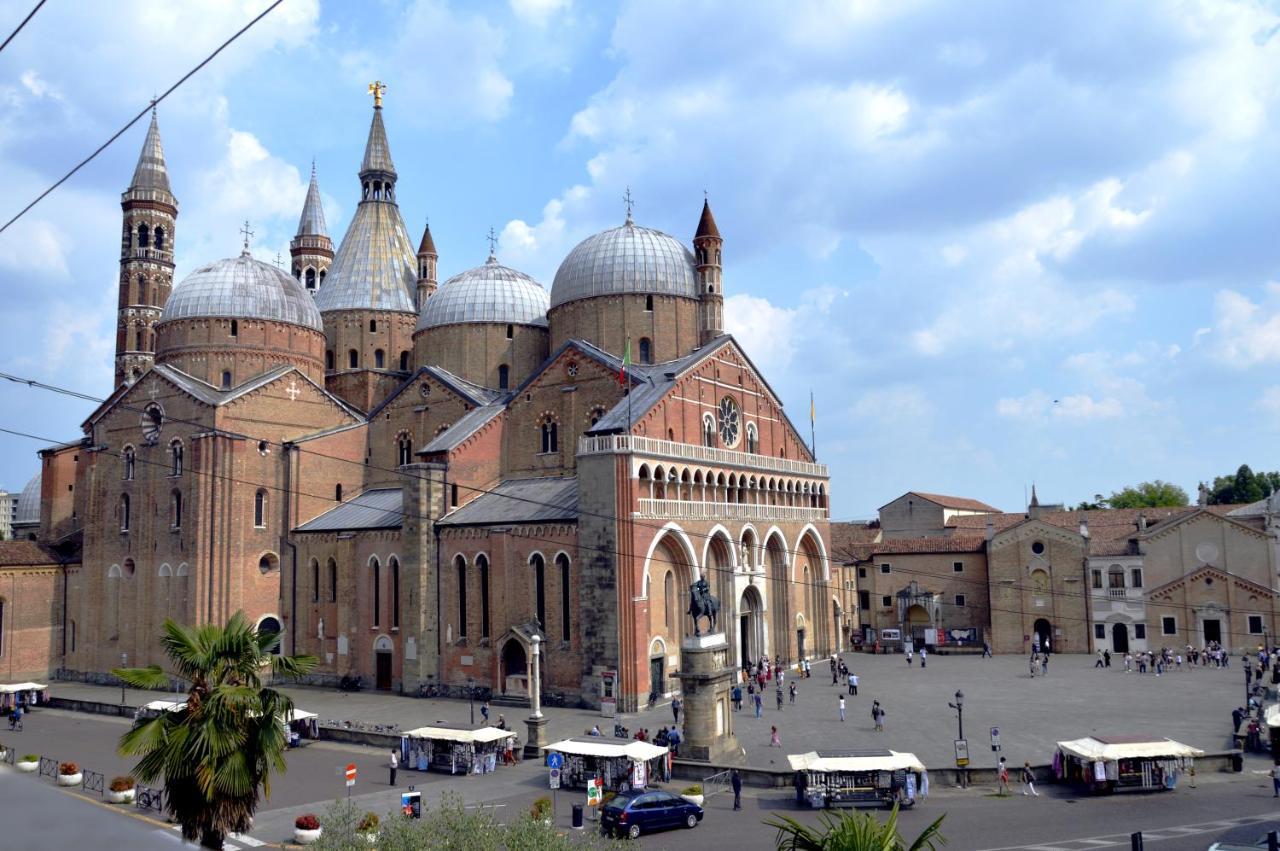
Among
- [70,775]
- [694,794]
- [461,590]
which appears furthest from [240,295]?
[694,794]

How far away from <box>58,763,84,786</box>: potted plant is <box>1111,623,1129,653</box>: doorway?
46387 millimetres

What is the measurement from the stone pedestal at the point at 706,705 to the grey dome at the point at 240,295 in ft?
105

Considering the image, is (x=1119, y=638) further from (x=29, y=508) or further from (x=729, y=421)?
(x=29, y=508)

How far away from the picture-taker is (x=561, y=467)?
44719 mm

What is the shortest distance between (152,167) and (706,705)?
51.1m

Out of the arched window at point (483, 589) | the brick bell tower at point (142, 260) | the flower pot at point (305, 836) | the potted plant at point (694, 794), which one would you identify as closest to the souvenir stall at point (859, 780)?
the potted plant at point (694, 794)

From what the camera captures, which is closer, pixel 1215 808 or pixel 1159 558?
pixel 1215 808

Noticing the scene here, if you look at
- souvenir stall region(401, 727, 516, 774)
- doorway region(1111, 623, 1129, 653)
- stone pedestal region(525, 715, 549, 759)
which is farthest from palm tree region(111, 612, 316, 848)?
doorway region(1111, 623, 1129, 653)

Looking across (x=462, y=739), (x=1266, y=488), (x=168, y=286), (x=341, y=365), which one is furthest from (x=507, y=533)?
(x=1266, y=488)

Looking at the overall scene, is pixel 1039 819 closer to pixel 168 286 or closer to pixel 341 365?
pixel 341 365

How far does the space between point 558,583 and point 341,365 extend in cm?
2474

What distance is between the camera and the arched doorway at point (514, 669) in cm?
3891

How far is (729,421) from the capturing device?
47562 mm

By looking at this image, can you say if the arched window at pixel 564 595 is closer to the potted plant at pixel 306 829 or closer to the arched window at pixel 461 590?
the arched window at pixel 461 590
